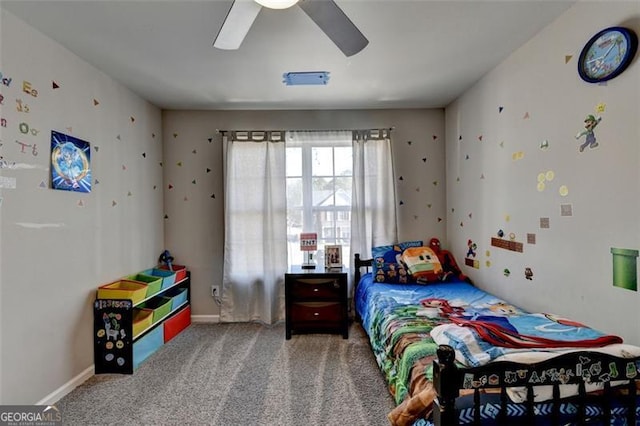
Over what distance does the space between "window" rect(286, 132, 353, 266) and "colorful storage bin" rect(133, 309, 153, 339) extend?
4.71 ft

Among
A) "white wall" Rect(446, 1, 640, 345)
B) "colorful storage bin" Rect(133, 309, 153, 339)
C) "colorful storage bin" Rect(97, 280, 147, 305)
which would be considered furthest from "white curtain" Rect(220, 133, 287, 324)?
"white wall" Rect(446, 1, 640, 345)

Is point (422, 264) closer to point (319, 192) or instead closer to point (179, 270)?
point (319, 192)

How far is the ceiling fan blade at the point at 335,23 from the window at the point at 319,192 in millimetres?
1751

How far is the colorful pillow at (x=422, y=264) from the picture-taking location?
295 cm

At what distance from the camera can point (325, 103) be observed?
328cm

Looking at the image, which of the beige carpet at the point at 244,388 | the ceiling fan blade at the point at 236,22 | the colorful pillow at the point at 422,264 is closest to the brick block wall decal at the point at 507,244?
the colorful pillow at the point at 422,264

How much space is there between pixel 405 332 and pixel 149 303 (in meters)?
2.43

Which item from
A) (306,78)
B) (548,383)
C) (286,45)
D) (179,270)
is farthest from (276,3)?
(179,270)

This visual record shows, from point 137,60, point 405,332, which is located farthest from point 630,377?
point 137,60

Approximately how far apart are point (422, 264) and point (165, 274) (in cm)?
253

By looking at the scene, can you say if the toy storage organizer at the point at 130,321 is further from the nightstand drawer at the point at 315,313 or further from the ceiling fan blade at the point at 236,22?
the ceiling fan blade at the point at 236,22

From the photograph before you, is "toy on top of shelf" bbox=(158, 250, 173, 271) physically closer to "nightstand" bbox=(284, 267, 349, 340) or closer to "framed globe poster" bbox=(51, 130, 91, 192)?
"framed globe poster" bbox=(51, 130, 91, 192)

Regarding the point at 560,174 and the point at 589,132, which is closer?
the point at 589,132

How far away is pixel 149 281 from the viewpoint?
114 inches
